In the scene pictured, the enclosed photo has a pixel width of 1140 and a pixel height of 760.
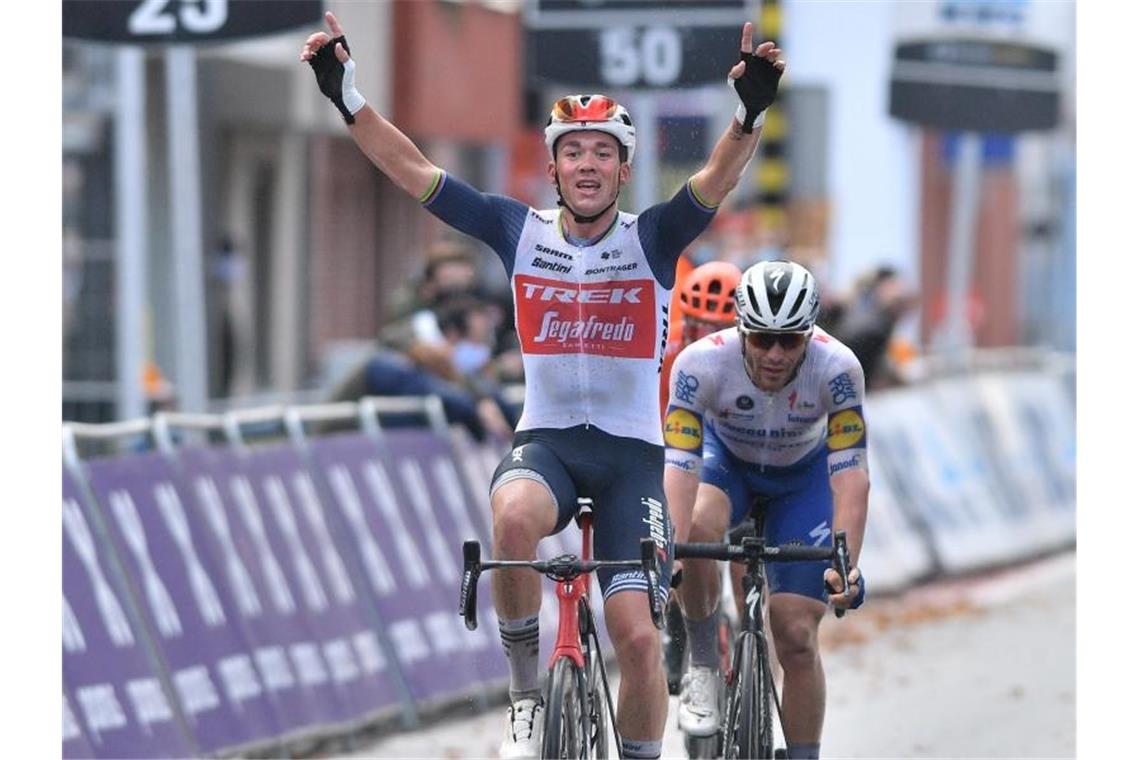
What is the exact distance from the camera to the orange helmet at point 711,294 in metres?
10.2

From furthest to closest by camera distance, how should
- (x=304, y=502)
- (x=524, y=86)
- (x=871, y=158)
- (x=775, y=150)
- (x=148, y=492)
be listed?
1. (x=871, y=158)
2. (x=524, y=86)
3. (x=775, y=150)
4. (x=304, y=502)
5. (x=148, y=492)

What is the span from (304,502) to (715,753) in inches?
118

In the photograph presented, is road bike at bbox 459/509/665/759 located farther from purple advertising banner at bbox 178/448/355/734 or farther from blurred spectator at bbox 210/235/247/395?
blurred spectator at bbox 210/235/247/395

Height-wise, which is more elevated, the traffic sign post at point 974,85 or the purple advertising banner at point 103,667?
the traffic sign post at point 974,85

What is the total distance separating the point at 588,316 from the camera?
27.1 feet

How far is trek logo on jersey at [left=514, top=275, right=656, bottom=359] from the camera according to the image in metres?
8.25

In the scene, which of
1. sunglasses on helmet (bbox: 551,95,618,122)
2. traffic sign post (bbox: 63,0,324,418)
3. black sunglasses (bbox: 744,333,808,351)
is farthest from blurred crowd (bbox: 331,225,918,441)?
sunglasses on helmet (bbox: 551,95,618,122)

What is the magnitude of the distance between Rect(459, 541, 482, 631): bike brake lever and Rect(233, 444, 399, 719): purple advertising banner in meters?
3.54

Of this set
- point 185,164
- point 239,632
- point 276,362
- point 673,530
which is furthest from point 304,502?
point 276,362

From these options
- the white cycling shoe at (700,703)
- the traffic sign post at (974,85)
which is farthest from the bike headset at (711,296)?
the traffic sign post at (974,85)

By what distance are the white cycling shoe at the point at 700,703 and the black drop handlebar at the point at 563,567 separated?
5.75 ft

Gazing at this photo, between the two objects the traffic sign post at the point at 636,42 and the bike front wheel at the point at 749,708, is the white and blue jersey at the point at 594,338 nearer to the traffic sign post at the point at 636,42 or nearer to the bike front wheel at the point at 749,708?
the bike front wheel at the point at 749,708

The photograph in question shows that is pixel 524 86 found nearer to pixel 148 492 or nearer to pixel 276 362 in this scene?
pixel 276 362

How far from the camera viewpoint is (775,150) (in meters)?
23.9
